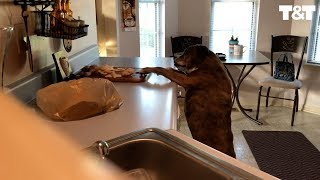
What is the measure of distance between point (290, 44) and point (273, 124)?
1.10 m

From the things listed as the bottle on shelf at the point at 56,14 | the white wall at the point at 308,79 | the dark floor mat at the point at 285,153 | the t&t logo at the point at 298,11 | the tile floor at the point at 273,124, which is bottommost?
the dark floor mat at the point at 285,153

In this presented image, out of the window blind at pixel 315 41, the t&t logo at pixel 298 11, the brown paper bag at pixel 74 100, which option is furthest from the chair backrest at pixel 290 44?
the brown paper bag at pixel 74 100

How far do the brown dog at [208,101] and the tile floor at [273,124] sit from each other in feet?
4.90

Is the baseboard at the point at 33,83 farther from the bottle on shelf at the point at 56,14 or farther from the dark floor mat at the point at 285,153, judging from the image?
the dark floor mat at the point at 285,153

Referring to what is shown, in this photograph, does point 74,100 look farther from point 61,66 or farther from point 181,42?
point 181,42

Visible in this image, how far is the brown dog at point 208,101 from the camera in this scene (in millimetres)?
1722

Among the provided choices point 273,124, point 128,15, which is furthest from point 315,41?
point 128,15

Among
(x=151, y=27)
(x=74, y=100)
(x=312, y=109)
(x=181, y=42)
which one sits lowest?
(x=312, y=109)

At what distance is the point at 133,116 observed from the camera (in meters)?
1.29

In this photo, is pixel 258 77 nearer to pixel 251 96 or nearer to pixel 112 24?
pixel 251 96

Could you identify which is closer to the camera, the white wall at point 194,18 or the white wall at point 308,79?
the white wall at point 308,79

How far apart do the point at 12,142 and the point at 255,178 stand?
568 mm

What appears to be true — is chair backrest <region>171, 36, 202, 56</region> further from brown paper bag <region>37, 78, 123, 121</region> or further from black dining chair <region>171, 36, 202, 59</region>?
brown paper bag <region>37, 78, 123, 121</region>

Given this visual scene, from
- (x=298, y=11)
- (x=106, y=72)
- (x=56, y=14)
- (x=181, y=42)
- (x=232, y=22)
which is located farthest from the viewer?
(x=232, y=22)
